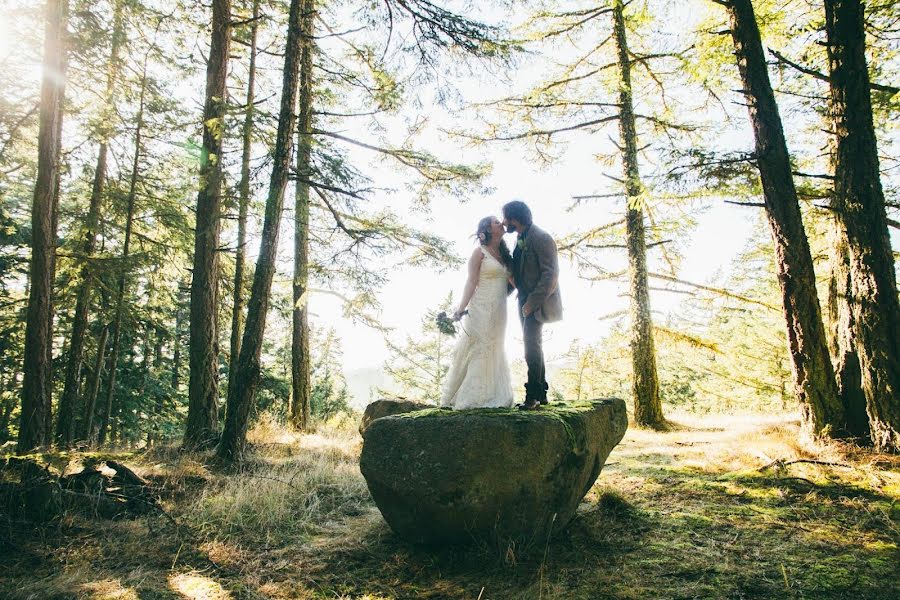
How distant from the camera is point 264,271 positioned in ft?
23.1

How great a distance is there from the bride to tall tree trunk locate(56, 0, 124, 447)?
28.2 feet

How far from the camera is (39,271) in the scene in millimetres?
6957

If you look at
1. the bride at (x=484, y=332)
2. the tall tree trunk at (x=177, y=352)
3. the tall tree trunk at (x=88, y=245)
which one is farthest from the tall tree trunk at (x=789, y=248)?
the tall tree trunk at (x=177, y=352)

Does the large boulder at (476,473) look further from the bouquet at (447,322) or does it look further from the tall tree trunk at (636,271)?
the tall tree trunk at (636,271)

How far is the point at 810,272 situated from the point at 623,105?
653cm

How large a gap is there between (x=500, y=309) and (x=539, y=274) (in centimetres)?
60

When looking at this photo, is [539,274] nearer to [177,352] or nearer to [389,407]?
[389,407]

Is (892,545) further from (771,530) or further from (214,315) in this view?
(214,315)

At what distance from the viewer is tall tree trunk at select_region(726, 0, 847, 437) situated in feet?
17.4

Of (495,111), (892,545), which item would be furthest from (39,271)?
(892,545)

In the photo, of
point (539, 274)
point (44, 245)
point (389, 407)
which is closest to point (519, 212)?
point (539, 274)

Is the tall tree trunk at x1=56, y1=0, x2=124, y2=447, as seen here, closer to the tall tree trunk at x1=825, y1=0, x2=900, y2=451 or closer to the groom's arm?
the groom's arm

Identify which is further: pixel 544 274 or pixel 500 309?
pixel 500 309

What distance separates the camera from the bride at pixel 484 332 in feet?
15.8
